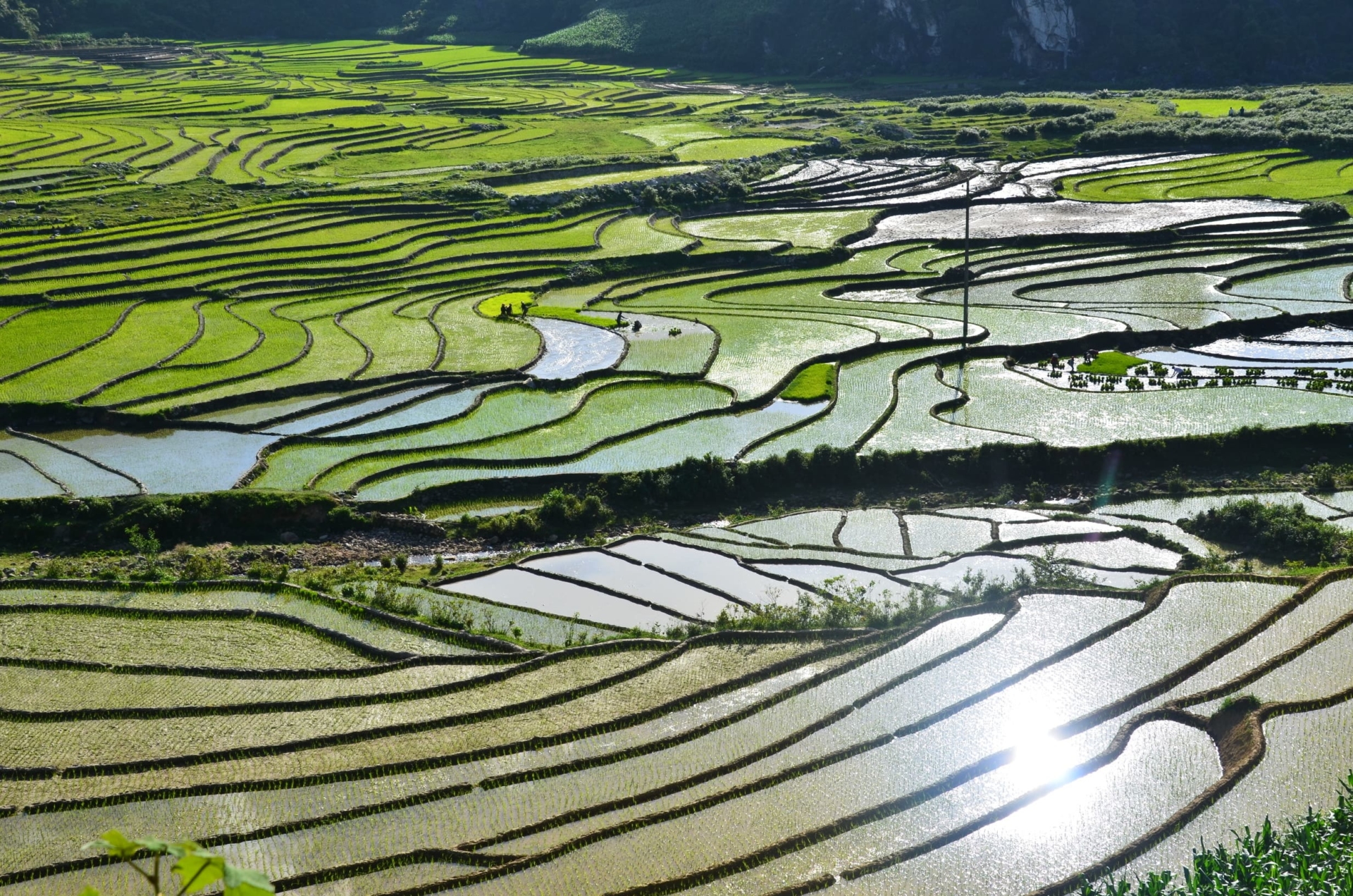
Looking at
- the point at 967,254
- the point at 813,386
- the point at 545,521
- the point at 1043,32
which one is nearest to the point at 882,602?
the point at 545,521

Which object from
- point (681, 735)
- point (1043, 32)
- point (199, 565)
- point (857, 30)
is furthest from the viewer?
point (857, 30)

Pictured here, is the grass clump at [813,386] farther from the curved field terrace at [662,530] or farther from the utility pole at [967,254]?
the utility pole at [967,254]

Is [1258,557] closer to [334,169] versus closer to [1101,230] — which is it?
[1101,230]

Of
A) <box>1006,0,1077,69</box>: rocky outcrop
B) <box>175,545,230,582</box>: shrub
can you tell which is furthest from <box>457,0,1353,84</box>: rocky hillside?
<box>175,545,230,582</box>: shrub

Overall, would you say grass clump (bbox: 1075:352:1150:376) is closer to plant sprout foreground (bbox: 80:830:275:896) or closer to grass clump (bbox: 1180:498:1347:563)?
grass clump (bbox: 1180:498:1347:563)

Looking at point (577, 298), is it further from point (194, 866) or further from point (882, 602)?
point (194, 866)
